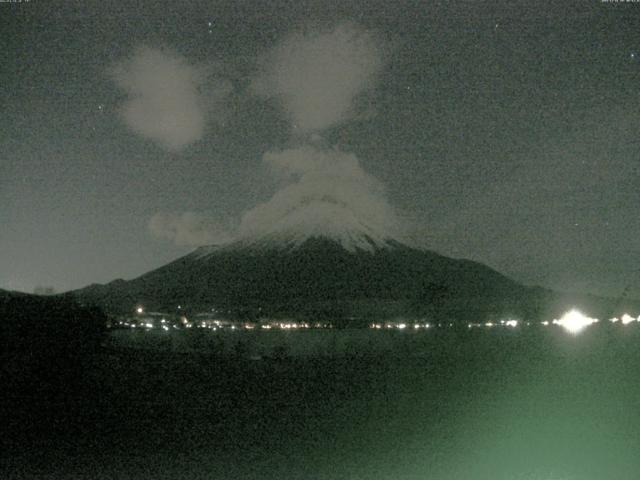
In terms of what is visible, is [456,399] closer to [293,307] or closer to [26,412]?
[26,412]

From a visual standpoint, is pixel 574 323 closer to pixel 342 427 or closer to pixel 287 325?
pixel 287 325

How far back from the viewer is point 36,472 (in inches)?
357

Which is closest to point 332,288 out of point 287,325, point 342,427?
point 287,325

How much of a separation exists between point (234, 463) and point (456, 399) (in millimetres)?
7002

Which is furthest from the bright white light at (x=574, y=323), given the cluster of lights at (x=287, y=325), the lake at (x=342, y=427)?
the lake at (x=342, y=427)

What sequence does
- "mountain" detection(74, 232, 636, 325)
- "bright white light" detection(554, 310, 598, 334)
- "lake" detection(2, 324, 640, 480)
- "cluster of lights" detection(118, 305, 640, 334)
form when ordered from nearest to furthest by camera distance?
"lake" detection(2, 324, 640, 480), "bright white light" detection(554, 310, 598, 334), "cluster of lights" detection(118, 305, 640, 334), "mountain" detection(74, 232, 636, 325)

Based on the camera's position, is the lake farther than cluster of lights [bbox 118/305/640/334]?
No

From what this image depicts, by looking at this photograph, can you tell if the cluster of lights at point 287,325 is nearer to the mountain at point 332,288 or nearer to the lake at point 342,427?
the mountain at point 332,288

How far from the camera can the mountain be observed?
12031 cm

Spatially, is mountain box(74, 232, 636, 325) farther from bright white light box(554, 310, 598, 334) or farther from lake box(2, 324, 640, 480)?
lake box(2, 324, 640, 480)

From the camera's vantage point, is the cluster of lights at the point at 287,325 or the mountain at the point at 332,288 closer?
the cluster of lights at the point at 287,325

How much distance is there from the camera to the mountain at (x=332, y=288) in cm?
12031

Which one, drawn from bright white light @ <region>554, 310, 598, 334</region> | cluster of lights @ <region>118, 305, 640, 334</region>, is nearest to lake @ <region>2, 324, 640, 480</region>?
bright white light @ <region>554, 310, 598, 334</region>

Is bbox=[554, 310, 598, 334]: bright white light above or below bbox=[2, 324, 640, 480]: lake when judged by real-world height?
above
